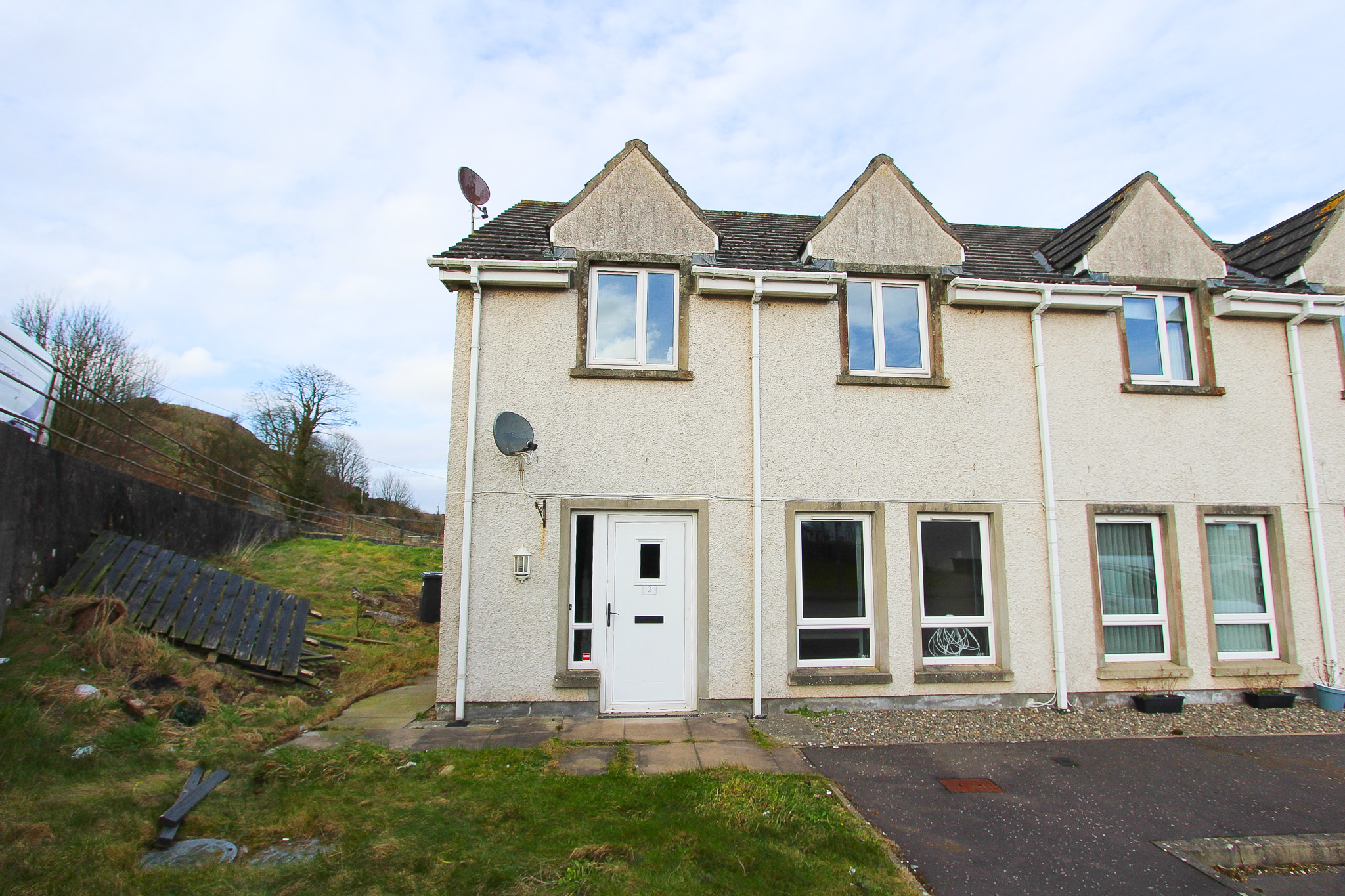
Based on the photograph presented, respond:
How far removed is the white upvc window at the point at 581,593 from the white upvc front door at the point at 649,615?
0.15 meters

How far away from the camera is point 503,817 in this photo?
4594mm

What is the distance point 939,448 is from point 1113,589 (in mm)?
2847

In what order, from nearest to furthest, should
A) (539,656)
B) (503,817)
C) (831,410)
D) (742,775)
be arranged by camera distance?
1. (503,817)
2. (742,775)
3. (539,656)
4. (831,410)

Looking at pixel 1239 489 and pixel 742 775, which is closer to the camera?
pixel 742 775

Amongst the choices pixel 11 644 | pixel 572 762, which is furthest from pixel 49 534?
pixel 572 762

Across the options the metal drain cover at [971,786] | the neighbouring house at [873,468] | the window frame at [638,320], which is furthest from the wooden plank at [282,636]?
the metal drain cover at [971,786]

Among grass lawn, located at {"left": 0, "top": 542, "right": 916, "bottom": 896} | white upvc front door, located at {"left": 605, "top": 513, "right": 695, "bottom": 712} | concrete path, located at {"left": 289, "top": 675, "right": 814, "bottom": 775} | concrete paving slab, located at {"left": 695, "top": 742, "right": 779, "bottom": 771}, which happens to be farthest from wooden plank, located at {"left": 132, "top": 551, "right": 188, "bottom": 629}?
concrete paving slab, located at {"left": 695, "top": 742, "right": 779, "bottom": 771}

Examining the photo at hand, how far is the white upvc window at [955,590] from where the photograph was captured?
305 inches

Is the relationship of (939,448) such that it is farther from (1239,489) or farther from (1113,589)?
(1239,489)

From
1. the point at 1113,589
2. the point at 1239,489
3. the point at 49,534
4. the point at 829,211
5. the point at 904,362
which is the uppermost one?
the point at 829,211

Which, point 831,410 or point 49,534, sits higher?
point 831,410

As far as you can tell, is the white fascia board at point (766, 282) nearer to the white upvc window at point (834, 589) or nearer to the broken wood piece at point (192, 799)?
the white upvc window at point (834, 589)

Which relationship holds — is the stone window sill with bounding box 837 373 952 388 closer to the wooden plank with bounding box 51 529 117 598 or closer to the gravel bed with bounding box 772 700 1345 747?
the gravel bed with bounding box 772 700 1345 747

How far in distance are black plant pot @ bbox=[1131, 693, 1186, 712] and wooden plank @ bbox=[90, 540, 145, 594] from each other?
1224 cm
